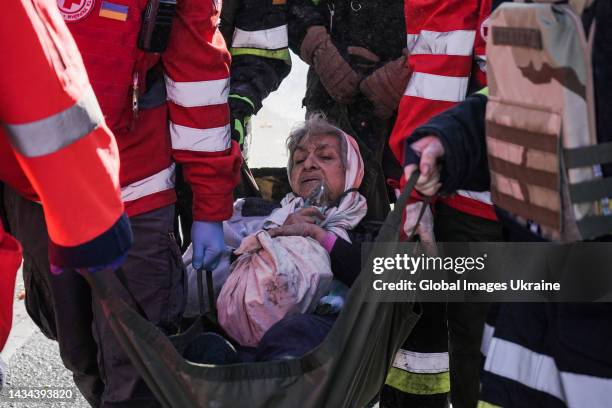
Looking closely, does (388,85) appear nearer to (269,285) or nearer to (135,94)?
(269,285)

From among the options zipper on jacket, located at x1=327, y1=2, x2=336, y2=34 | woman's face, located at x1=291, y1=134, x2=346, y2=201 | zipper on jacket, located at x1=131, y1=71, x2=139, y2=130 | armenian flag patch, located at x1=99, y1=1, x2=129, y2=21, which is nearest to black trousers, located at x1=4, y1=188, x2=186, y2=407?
zipper on jacket, located at x1=131, y1=71, x2=139, y2=130

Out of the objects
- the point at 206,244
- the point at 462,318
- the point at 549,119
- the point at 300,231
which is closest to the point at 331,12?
the point at 300,231

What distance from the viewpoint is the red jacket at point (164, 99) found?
2355 mm

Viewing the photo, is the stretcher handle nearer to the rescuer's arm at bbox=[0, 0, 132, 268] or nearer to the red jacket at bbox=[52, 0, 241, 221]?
the red jacket at bbox=[52, 0, 241, 221]

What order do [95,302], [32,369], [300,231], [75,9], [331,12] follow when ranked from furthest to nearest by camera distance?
[32,369] < [331,12] < [300,231] < [95,302] < [75,9]

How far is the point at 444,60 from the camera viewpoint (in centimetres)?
257

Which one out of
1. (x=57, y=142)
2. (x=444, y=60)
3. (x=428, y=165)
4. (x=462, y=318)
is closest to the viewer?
(x=57, y=142)

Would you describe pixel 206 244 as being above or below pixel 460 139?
below

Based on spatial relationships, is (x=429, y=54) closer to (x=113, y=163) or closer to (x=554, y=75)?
(x=554, y=75)

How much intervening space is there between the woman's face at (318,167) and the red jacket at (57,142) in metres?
1.64

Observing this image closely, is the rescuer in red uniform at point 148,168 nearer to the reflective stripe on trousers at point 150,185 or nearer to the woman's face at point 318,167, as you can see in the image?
the reflective stripe on trousers at point 150,185

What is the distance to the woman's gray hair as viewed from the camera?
341 centimetres

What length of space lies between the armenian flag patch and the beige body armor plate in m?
1.11

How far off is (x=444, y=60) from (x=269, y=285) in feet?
3.15
